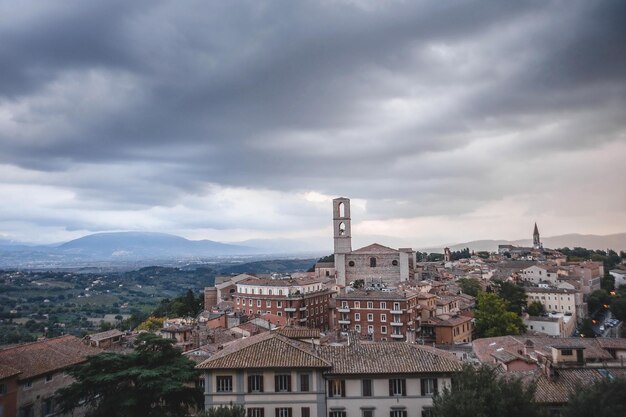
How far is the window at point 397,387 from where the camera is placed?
24.5 m

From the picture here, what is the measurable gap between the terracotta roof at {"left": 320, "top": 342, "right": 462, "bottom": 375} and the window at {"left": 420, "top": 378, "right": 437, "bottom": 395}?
0.52 meters

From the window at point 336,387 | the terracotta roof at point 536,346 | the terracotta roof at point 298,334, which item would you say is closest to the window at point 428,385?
the window at point 336,387

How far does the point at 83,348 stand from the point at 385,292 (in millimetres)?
32528

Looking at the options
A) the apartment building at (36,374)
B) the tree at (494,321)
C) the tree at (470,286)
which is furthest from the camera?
the tree at (470,286)

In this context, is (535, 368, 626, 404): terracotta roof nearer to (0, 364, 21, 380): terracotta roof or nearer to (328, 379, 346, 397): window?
(328, 379, 346, 397): window

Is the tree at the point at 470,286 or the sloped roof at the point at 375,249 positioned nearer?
the tree at the point at 470,286

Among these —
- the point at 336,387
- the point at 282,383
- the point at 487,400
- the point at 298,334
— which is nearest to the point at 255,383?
the point at 282,383

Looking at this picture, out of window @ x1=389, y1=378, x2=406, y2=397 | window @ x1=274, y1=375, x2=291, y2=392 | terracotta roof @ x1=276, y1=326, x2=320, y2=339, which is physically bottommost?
window @ x1=389, y1=378, x2=406, y2=397

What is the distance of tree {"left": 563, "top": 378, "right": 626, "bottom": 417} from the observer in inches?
673

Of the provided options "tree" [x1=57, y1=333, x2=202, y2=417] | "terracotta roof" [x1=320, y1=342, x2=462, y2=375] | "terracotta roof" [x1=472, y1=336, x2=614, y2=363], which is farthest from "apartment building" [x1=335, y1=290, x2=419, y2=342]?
"tree" [x1=57, y1=333, x2=202, y2=417]

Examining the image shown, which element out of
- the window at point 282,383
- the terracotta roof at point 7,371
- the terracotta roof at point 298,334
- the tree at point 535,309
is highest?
the terracotta roof at point 298,334

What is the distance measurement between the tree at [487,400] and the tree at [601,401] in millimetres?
1373

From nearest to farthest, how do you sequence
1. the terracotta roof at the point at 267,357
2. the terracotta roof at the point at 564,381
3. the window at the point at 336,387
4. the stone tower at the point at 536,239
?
the terracotta roof at the point at 564,381
the terracotta roof at the point at 267,357
the window at the point at 336,387
the stone tower at the point at 536,239

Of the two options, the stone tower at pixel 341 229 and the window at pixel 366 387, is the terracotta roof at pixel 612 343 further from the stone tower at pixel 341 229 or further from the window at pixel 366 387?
the stone tower at pixel 341 229
